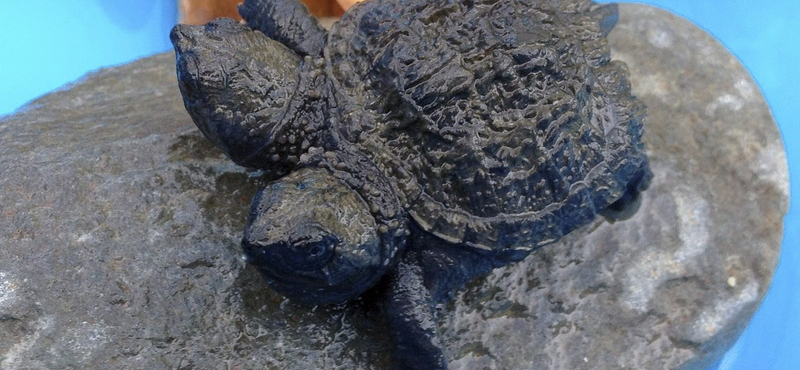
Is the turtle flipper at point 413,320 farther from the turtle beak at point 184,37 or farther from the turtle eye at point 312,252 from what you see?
the turtle beak at point 184,37

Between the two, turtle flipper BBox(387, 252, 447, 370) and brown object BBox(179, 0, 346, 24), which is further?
brown object BBox(179, 0, 346, 24)

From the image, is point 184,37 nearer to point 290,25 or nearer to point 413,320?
point 290,25

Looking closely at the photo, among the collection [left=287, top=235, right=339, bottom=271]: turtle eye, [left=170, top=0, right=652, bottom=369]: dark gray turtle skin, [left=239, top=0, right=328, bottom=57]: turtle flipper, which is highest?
[left=239, top=0, right=328, bottom=57]: turtle flipper

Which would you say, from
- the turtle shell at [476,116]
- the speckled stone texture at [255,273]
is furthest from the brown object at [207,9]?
the turtle shell at [476,116]

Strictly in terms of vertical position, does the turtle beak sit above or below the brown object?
below

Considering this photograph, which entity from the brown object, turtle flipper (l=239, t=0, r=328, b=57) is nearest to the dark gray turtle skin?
turtle flipper (l=239, t=0, r=328, b=57)

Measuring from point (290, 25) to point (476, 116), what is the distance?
65cm

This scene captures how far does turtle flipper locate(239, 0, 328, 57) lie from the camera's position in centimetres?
178

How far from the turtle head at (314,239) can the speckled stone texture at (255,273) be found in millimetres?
206

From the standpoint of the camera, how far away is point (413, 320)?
5.02 ft

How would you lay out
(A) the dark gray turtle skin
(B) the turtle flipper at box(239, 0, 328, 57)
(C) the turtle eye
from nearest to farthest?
(C) the turtle eye, (A) the dark gray turtle skin, (B) the turtle flipper at box(239, 0, 328, 57)

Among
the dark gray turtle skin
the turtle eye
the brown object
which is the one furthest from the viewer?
the brown object

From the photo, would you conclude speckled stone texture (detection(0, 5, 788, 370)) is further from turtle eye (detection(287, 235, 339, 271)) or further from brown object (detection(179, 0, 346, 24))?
brown object (detection(179, 0, 346, 24))

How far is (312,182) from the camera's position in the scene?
1463 millimetres
